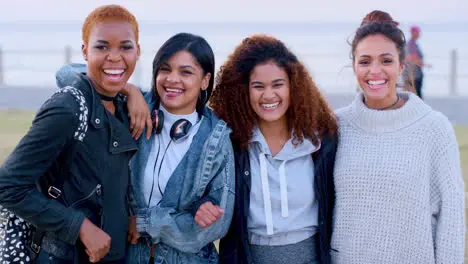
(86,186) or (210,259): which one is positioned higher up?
(86,186)

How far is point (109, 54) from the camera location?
358 centimetres

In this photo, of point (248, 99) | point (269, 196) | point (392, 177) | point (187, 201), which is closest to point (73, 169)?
point (187, 201)

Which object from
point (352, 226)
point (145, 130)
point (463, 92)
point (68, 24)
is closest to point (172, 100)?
point (145, 130)

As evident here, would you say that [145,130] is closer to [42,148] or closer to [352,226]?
[42,148]

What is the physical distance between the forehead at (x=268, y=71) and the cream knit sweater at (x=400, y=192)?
0.47m

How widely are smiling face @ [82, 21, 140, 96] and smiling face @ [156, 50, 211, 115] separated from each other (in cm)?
31

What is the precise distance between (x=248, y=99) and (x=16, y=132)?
7.84m

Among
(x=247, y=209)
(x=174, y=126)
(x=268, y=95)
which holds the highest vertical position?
(x=268, y=95)

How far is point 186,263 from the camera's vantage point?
381cm

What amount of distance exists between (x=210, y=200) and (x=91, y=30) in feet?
3.13

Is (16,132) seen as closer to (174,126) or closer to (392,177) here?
(174,126)

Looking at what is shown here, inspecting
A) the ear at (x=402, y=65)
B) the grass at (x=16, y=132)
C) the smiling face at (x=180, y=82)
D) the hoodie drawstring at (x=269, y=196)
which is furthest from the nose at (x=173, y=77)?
the grass at (x=16, y=132)

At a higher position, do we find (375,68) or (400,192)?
(375,68)

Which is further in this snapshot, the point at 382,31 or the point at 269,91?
the point at 382,31
